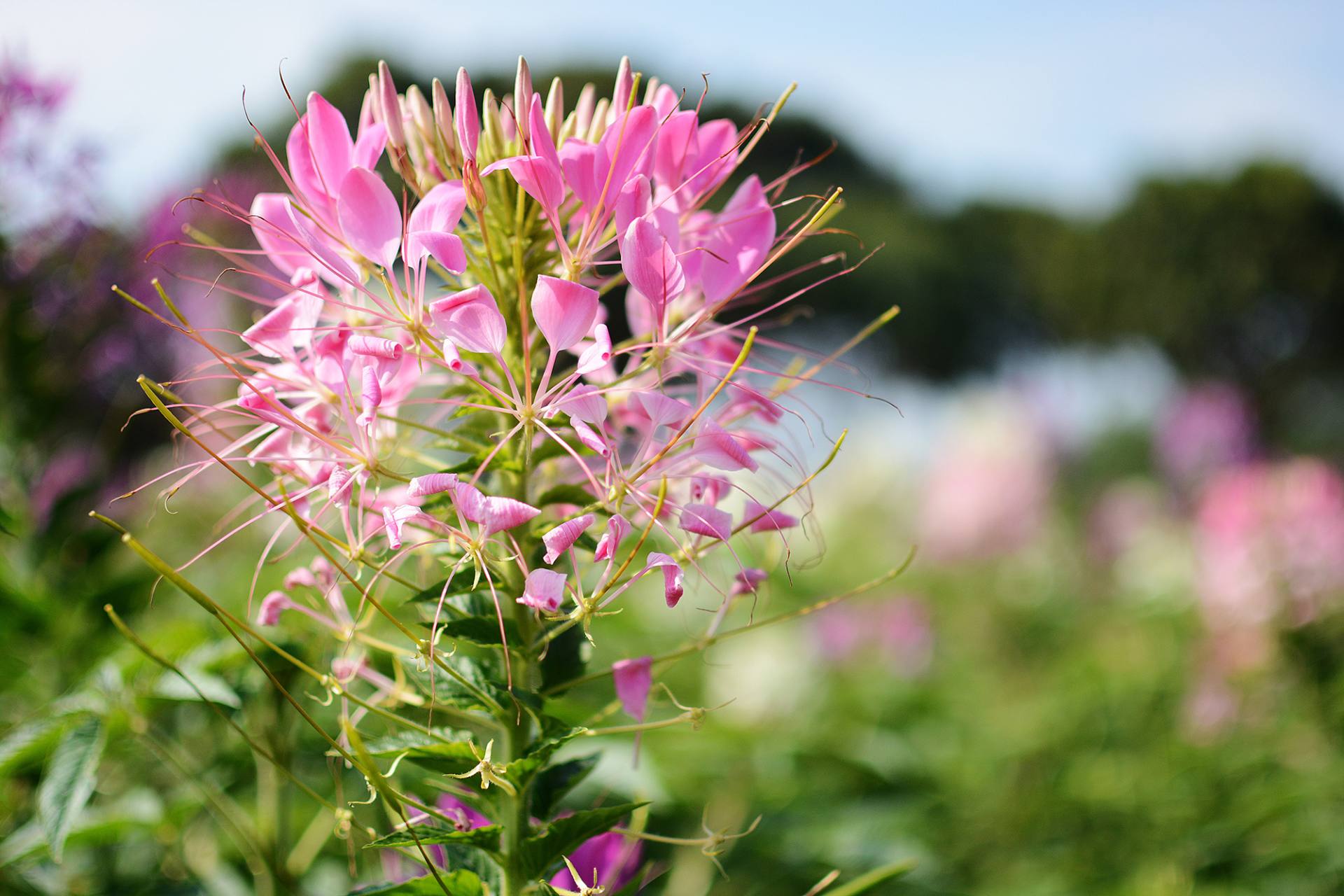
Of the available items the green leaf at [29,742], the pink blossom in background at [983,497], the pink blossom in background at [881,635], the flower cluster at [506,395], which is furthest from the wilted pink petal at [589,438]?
the pink blossom in background at [983,497]

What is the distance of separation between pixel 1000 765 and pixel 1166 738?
74 centimetres

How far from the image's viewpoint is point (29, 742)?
2.96ft

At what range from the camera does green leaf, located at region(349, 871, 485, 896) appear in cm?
63

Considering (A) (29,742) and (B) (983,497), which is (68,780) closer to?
(A) (29,742)

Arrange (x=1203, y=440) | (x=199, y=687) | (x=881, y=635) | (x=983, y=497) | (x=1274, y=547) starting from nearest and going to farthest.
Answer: (x=199, y=687) < (x=1274, y=547) < (x=881, y=635) < (x=983, y=497) < (x=1203, y=440)

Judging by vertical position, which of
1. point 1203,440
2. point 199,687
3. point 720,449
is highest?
point 720,449

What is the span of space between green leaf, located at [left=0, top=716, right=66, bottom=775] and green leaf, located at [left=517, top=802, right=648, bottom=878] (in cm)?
57

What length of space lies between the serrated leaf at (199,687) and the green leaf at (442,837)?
0.92ft

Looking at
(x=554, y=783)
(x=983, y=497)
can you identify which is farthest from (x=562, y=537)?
(x=983, y=497)

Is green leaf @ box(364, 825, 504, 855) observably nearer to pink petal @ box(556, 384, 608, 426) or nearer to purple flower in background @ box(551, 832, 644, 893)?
purple flower in background @ box(551, 832, 644, 893)

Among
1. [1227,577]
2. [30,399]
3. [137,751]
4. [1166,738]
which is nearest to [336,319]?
[137,751]

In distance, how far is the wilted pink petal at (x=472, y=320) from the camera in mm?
640

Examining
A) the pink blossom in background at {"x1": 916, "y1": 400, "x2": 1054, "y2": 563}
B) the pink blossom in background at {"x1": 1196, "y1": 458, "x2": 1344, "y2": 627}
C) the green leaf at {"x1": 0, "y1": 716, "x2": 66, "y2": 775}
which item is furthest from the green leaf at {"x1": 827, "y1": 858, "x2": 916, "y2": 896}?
the pink blossom in background at {"x1": 916, "y1": 400, "x2": 1054, "y2": 563}

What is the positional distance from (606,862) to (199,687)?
41cm
